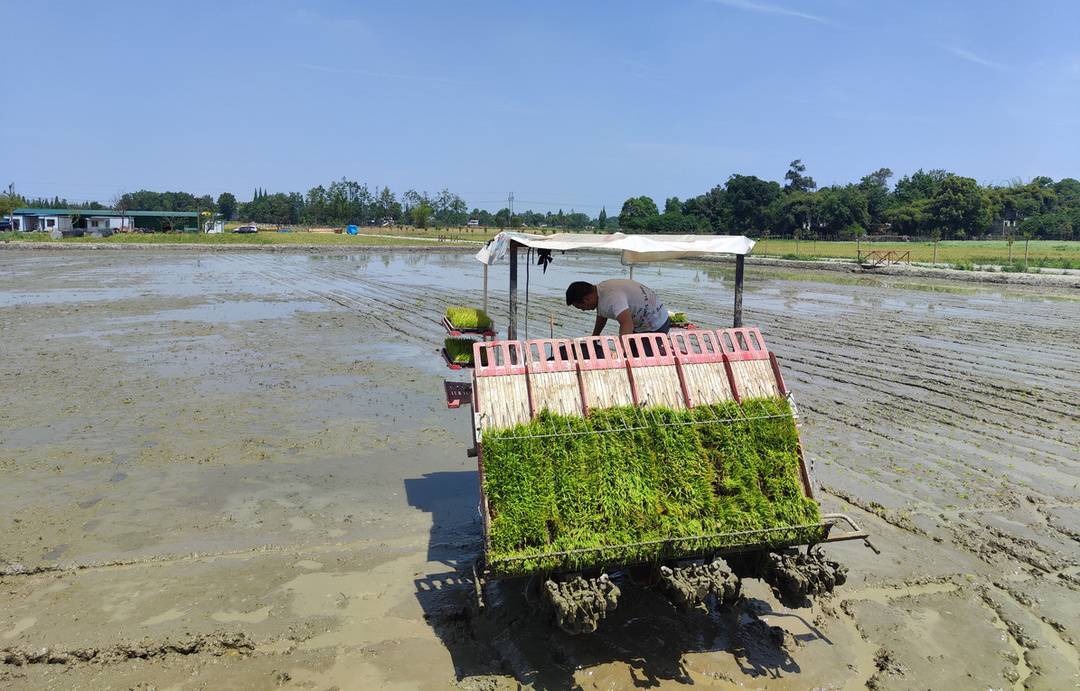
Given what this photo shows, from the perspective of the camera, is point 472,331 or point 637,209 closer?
point 472,331

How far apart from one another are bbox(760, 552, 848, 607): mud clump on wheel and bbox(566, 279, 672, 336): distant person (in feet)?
7.82

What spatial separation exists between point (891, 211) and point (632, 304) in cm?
9040

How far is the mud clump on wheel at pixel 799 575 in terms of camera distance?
498 cm

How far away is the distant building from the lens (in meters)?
84.7

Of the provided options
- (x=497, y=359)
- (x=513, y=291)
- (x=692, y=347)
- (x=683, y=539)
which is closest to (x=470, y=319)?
(x=513, y=291)

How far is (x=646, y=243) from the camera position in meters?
6.57

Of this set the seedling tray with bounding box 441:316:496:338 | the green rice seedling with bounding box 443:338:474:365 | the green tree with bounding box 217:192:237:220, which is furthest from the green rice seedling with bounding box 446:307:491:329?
the green tree with bounding box 217:192:237:220

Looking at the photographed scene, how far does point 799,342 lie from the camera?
712 inches

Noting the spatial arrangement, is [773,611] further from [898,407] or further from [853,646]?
[898,407]

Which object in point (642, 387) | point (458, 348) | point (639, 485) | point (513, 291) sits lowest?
point (639, 485)

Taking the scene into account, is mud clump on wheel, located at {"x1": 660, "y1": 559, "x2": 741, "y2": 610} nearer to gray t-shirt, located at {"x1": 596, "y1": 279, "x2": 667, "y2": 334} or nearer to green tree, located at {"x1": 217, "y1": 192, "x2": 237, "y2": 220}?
gray t-shirt, located at {"x1": 596, "y1": 279, "x2": 667, "y2": 334}

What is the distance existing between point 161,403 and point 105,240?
207 feet

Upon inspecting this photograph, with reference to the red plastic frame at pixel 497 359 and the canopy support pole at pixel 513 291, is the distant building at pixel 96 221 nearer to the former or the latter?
the canopy support pole at pixel 513 291

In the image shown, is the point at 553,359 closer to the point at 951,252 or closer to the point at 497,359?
the point at 497,359
